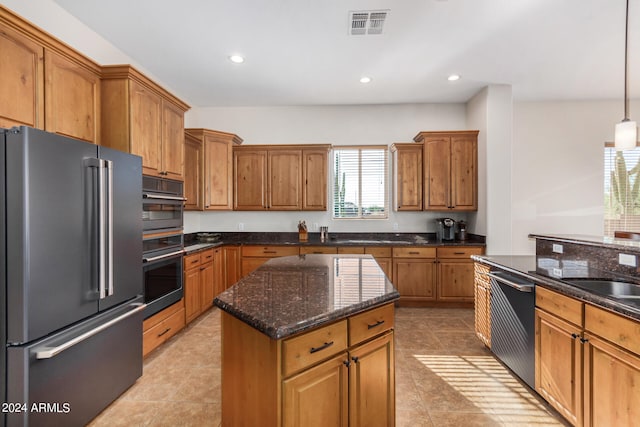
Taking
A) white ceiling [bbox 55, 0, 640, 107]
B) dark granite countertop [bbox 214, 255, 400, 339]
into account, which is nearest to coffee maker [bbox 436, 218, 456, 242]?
white ceiling [bbox 55, 0, 640, 107]

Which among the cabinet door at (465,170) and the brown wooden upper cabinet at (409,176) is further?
the brown wooden upper cabinet at (409,176)

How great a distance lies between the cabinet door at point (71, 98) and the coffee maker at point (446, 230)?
4343 mm

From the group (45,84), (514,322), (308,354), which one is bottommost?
(514,322)

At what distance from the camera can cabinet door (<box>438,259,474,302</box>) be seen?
13.0 feet

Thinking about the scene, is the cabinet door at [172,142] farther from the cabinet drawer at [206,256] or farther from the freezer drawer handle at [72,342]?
the freezer drawer handle at [72,342]

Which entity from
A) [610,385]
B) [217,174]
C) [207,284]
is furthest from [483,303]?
[217,174]

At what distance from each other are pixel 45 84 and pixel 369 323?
2627mm

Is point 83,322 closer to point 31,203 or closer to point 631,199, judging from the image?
point 31,203

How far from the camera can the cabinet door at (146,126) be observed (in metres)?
2.49

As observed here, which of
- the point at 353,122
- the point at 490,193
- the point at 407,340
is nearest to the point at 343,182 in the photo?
the point at 353,122

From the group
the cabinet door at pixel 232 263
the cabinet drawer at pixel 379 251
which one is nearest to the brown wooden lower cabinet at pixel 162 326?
the cabinet door at pixel 232 263

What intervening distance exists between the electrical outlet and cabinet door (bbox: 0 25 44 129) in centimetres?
399

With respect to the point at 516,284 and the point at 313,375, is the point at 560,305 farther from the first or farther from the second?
the point at 313,375

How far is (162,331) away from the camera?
278 cm
